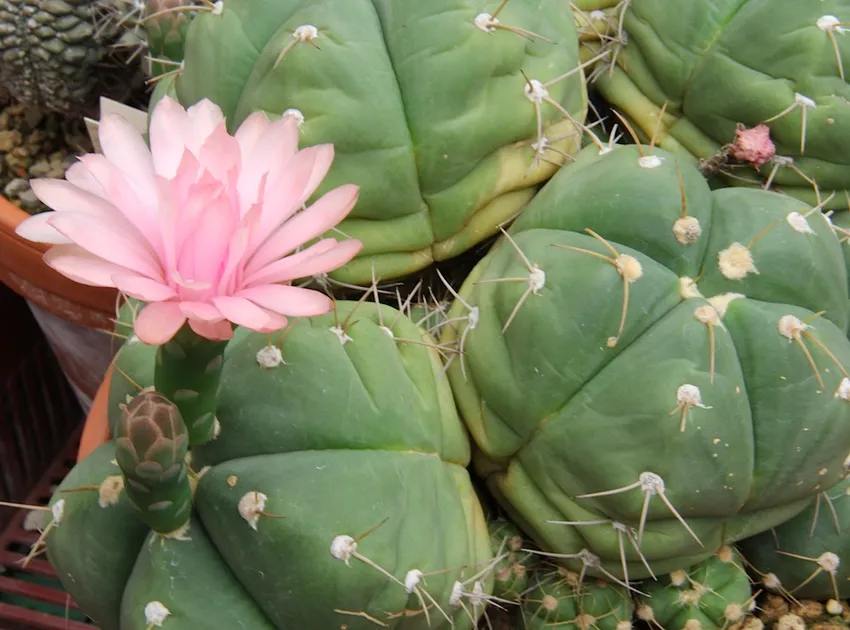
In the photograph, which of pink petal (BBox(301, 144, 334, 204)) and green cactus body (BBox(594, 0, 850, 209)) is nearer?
pink petal (BBox(301, 144, 334, 204))

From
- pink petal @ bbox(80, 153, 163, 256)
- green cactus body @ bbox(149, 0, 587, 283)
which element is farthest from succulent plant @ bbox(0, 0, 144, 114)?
pink petal @ bbox(80, 153, 163, 256)

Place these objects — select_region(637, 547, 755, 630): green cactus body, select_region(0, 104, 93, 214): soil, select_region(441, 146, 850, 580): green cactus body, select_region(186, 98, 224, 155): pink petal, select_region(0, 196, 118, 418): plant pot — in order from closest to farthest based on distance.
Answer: select_region(186, 98, 224, 155): pink petal, select_region(441, 146, 850, 580): green cactus body, select_region(637, 547, 755, 630): green cactus body, select_region(0, 196, 118, 418): plant pot, select_region(0, 104, 93, 214): soil

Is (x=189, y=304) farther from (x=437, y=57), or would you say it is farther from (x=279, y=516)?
(x=437, y=57)

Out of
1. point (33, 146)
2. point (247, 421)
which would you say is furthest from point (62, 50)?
point (247, 421)

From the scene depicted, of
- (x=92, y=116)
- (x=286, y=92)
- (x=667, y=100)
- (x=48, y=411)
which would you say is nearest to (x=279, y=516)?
(x=286, y=92)

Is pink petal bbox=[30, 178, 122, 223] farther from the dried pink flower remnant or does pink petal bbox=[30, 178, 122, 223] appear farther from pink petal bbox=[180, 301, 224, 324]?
the dried pink flower remnant

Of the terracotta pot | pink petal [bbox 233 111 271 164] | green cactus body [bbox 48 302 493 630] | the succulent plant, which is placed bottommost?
the terracotta pot

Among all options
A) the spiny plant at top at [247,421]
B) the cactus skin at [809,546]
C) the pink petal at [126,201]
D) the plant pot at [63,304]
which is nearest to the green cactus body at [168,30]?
the plant pot at [63,304]

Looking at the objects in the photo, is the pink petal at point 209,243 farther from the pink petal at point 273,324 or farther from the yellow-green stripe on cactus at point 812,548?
the yellow-green stripe on cactus at point 812,548
